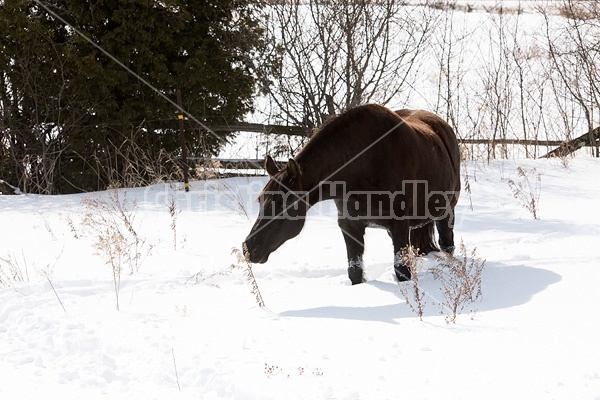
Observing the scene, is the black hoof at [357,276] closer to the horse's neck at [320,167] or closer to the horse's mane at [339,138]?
the horse's neck at [320,167]

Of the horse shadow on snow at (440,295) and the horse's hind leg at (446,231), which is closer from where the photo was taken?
the horse shadow on snow at (440,295)

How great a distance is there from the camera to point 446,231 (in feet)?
19.4

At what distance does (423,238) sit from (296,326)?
257cm

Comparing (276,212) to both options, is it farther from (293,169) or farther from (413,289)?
(413,289)

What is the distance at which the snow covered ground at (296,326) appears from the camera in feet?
8.38

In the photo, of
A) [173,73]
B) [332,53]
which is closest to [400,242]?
[332,53]

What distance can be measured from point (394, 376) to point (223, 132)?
383 inches

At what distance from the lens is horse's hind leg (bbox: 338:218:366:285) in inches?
196

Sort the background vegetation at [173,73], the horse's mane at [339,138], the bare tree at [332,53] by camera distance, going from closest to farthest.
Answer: the horse's mane at [339,138] → the bare tree at [332,53] → the background vegetation at [173,73]

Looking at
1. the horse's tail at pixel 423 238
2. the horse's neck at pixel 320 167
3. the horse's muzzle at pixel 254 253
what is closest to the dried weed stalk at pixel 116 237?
the horse's muzzle at pixel 254 253

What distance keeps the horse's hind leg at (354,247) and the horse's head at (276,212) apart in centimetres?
51

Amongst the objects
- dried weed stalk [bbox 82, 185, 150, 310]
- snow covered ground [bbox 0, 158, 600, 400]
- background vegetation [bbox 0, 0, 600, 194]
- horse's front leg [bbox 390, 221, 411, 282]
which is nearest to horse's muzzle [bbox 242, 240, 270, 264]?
snow covered ground [bbox 0, 158, 600, 400]

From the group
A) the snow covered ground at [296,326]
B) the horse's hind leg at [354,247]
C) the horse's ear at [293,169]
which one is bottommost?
the snow covered ground at [296,326]

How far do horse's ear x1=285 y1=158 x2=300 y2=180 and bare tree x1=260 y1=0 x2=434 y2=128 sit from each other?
229 inches
